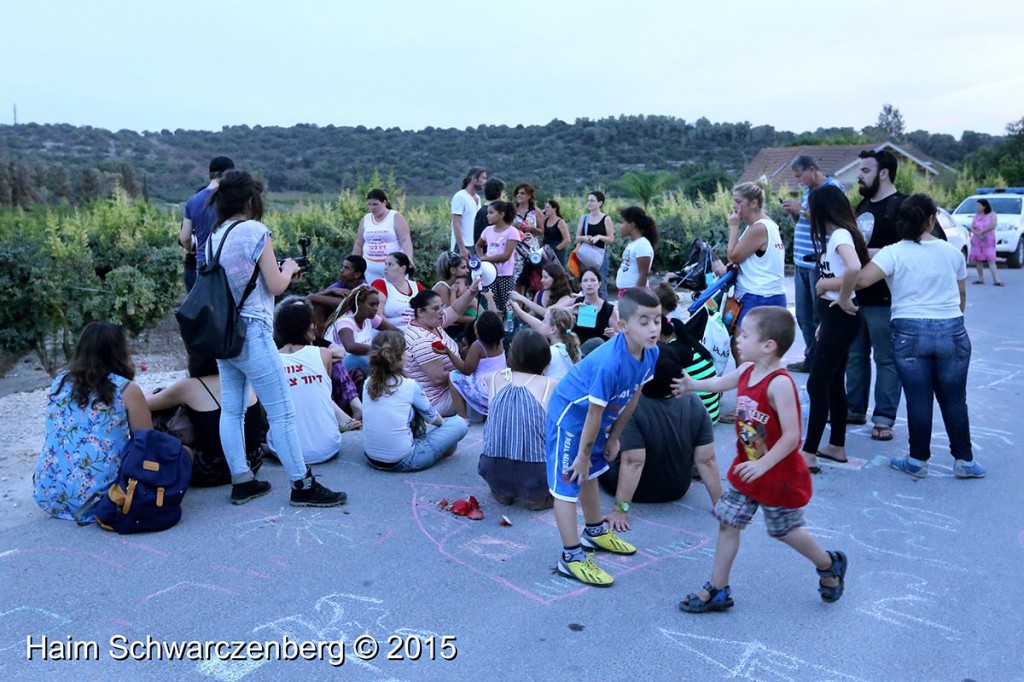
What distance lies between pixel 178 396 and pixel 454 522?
1.75m

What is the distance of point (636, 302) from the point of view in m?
3.77

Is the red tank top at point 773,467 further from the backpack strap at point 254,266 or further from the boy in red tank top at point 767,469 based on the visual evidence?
the backpack strap at point 254,266

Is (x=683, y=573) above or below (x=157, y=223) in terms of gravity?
below

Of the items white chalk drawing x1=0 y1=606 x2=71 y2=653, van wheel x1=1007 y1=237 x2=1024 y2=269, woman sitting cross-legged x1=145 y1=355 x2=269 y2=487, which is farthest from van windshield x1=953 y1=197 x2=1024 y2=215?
white chalk drawing x1=0 y1=606 x2=71 y2=653

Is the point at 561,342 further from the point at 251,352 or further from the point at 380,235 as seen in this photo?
the point at 380,235

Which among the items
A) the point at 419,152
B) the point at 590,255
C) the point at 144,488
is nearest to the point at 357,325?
the point at 144,488

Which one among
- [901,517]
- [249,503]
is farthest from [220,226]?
[901,517]

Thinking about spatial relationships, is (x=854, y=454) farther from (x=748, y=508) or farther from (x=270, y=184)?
(x=270, y=184)

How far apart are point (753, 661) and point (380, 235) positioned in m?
5.91

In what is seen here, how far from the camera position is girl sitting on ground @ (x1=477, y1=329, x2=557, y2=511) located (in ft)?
15.8

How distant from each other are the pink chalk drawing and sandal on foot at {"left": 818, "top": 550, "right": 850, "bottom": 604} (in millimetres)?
730

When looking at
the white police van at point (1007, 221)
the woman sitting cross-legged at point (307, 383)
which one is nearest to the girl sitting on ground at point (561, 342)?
the woman sitting cross-legged at point (307, 383)

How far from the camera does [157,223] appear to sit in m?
9.01

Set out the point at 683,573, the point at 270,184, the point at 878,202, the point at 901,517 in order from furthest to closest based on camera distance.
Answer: the point at 270,184 < the point at 878,202 < the point at 901,517 < the point at 683,573
